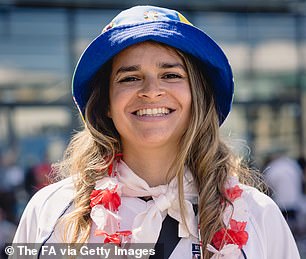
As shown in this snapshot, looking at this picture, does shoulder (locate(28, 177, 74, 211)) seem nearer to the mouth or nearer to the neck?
the neck

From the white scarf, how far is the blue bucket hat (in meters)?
0.36

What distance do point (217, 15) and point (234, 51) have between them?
65 cm

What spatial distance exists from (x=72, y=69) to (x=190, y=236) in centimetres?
805

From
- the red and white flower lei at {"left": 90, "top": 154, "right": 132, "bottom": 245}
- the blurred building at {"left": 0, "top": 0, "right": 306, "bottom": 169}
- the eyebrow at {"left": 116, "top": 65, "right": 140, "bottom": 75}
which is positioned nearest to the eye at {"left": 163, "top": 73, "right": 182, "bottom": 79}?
the eyebrow at {"left": 116, "top": 65, "right": 140, "bottom": 75}

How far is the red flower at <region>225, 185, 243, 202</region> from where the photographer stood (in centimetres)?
234

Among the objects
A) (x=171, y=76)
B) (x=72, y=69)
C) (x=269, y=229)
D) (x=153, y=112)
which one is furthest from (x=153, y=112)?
(x=72, y=69)

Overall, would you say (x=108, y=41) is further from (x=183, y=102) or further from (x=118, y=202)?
(x=118, y=202)

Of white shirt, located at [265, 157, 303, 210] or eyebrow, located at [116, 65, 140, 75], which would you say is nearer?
eyebrow, located at [116, 65, 140, 75]

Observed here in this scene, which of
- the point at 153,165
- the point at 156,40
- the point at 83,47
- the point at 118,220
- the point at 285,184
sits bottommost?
the point at 285,184

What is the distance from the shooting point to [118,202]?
91.7 inches

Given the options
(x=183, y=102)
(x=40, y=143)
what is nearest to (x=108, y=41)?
(x=183, y=102)

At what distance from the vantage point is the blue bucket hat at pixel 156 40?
7.52 feet

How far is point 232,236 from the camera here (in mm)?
2248

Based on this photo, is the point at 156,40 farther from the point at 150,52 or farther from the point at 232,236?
the point at 232,236
